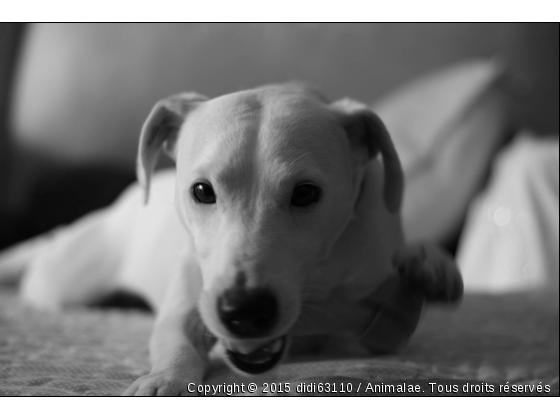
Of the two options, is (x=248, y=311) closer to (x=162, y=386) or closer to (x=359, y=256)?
(x=162, y=386)

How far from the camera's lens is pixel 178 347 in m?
0.91

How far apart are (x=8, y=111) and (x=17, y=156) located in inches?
9.1

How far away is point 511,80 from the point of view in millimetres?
2523

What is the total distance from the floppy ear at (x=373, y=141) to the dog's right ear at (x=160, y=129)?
0.27 meters

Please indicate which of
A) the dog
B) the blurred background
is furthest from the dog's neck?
the blurred background

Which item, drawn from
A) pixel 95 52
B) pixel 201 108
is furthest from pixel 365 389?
pixel 95 52

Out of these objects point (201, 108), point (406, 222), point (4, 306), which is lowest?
point (4, 306)

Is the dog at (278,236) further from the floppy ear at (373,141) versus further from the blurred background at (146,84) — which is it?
the blurred background at (146,84)

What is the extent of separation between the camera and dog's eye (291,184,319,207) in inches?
33.6

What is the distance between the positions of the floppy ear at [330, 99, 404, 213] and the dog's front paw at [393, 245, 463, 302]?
10 cm

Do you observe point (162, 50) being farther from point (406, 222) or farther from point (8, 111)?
point (406, 222)

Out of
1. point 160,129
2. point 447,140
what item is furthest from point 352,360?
point 447,140

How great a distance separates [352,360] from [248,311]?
12.7 inches

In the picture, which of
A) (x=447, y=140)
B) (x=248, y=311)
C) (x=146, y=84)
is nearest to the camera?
(x=248, y=311)
